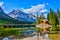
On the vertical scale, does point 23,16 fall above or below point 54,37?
above

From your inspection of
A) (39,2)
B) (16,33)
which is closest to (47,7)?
(39,2)

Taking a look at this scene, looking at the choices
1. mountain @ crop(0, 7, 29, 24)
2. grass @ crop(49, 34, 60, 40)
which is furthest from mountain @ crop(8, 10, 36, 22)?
grass @ crop(49, 34, 60, 40)

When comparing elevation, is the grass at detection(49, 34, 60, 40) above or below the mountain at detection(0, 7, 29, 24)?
below

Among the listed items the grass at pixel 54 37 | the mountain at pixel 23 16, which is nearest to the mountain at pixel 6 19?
the mountain at pixel 23 16

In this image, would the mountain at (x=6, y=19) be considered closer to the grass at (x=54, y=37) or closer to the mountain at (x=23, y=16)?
the mountain at (x=23, y=16)

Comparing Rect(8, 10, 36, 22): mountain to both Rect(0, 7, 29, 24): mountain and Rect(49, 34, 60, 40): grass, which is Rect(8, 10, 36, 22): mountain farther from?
Rect(49, 34, 60, 40): grass

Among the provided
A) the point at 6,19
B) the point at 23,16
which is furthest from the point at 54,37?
the point at 6,19

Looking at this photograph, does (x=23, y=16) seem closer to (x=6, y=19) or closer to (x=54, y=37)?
(x=6, y=19)

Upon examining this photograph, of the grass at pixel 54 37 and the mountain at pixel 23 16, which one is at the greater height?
the mountain at pixel 23 16

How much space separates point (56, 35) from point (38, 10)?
494 millimetres

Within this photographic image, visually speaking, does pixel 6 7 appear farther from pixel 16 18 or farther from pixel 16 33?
pixel 16 33

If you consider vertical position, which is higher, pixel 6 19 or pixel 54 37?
pixel 6 19

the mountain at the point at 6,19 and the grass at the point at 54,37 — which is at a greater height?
the mountain at the point at 6,19

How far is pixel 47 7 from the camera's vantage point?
7.31 feet
